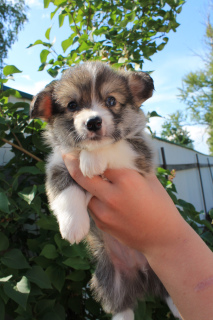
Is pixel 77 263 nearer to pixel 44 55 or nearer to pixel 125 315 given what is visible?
pixel 125 315

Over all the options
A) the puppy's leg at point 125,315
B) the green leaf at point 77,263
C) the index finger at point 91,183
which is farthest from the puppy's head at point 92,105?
the puppy's leg at point 125,315

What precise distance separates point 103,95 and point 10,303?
4.72 feet

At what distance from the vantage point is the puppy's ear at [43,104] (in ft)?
5.72

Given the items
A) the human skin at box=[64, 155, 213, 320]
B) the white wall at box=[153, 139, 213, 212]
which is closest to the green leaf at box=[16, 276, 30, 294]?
the human skin at box=[64, 155, 213, 320]

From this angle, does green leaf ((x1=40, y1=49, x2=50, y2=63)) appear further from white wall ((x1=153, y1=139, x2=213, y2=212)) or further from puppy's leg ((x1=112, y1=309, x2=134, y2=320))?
white wall ((x1=153, y1=139, x2=213, y2=212))

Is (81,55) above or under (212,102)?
under

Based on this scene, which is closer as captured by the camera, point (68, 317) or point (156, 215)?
point (156, 215)

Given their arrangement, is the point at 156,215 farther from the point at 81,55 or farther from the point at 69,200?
the point at 81,55

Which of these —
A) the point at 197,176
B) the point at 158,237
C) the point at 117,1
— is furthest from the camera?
the point at 197,176

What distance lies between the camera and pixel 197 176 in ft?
41.9

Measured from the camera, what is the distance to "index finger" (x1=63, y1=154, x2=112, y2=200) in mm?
1602

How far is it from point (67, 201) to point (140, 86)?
95 centimetres

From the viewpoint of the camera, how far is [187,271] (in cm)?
135

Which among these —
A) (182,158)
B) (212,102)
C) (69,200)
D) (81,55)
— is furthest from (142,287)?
(212,102)
